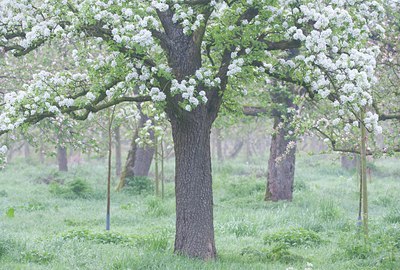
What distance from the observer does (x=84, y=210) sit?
18891 mm

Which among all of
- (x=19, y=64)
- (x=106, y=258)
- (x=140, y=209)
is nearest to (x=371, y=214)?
(x=140, y=209)

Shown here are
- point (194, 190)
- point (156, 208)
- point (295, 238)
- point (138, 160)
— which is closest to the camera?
point (194, 190)

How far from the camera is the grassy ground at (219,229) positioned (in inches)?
391

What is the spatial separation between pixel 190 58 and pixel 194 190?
2.27m

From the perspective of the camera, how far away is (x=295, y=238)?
1247cm

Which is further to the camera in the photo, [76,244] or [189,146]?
[76,244]

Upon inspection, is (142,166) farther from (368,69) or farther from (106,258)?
(368,69)

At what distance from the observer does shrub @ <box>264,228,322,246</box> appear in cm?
1232

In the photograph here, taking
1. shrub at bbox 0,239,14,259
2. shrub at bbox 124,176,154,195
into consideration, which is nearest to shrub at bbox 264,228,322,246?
shrub at bbox 0,239,14,259

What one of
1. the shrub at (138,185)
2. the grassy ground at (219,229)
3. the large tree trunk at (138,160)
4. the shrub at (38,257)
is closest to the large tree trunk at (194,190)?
the grassy ground at (219,229)

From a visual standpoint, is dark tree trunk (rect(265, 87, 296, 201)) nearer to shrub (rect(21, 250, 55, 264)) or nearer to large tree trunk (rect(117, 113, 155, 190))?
large tree trunk (rect(117, 113, 155, 190))

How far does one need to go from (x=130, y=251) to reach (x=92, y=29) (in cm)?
387

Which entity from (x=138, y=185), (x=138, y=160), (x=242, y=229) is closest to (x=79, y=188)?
(x=138, y=185)

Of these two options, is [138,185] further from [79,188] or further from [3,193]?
[3,193]
